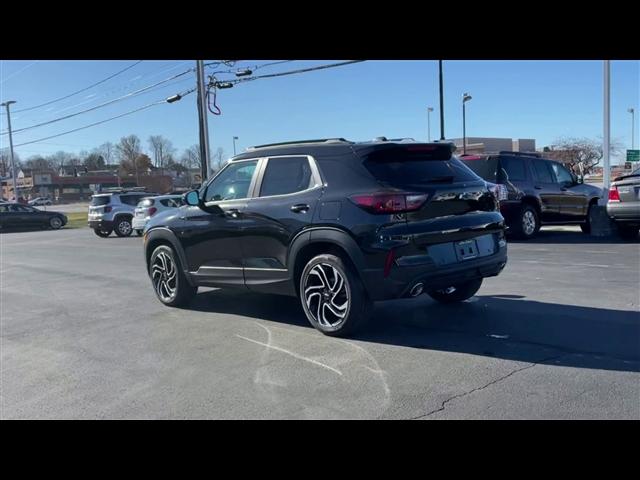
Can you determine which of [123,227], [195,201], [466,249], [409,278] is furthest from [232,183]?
[123,227]

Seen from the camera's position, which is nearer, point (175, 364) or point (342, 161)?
point (175, 364)

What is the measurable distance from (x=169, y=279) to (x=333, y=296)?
2922 mm

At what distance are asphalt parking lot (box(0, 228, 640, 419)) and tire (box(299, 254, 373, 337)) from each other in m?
0.17

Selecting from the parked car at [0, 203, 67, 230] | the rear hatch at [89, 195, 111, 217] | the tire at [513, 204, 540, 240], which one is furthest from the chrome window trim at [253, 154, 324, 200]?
the parked car at [0, 203, 67, 230]

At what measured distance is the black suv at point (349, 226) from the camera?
5375 mm

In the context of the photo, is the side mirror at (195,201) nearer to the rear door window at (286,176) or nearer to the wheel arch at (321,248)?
the rear door window at (286,176)

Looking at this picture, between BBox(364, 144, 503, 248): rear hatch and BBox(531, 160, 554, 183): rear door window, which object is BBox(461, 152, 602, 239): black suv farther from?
BBox(364, 144, 503, 248): rear hatch
